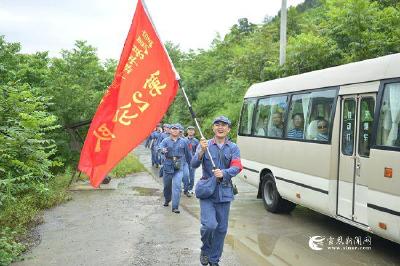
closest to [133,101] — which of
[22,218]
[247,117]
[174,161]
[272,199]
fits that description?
[22,218]

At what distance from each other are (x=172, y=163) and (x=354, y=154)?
4.29 m

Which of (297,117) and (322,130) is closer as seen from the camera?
(322,130)

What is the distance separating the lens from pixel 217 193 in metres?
5.88

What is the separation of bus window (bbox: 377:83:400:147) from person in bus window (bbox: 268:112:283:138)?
10.2 ft

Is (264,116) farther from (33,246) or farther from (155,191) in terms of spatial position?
(33,246)

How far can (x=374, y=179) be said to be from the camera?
20.6ft

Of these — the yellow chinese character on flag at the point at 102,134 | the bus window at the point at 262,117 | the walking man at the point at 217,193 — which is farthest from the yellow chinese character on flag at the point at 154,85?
the bus window at the point at 262,117

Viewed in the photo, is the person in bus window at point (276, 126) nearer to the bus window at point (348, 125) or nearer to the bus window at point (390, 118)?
the bus window at point (348, 125)

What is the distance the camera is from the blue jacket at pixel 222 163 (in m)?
5.88

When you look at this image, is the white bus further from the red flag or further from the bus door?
the red flag

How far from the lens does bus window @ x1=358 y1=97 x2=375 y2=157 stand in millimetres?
6696

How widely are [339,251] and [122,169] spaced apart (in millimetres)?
11338

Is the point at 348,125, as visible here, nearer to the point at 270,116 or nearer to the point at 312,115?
the point at 312,115

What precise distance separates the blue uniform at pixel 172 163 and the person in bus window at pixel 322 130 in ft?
10.8
